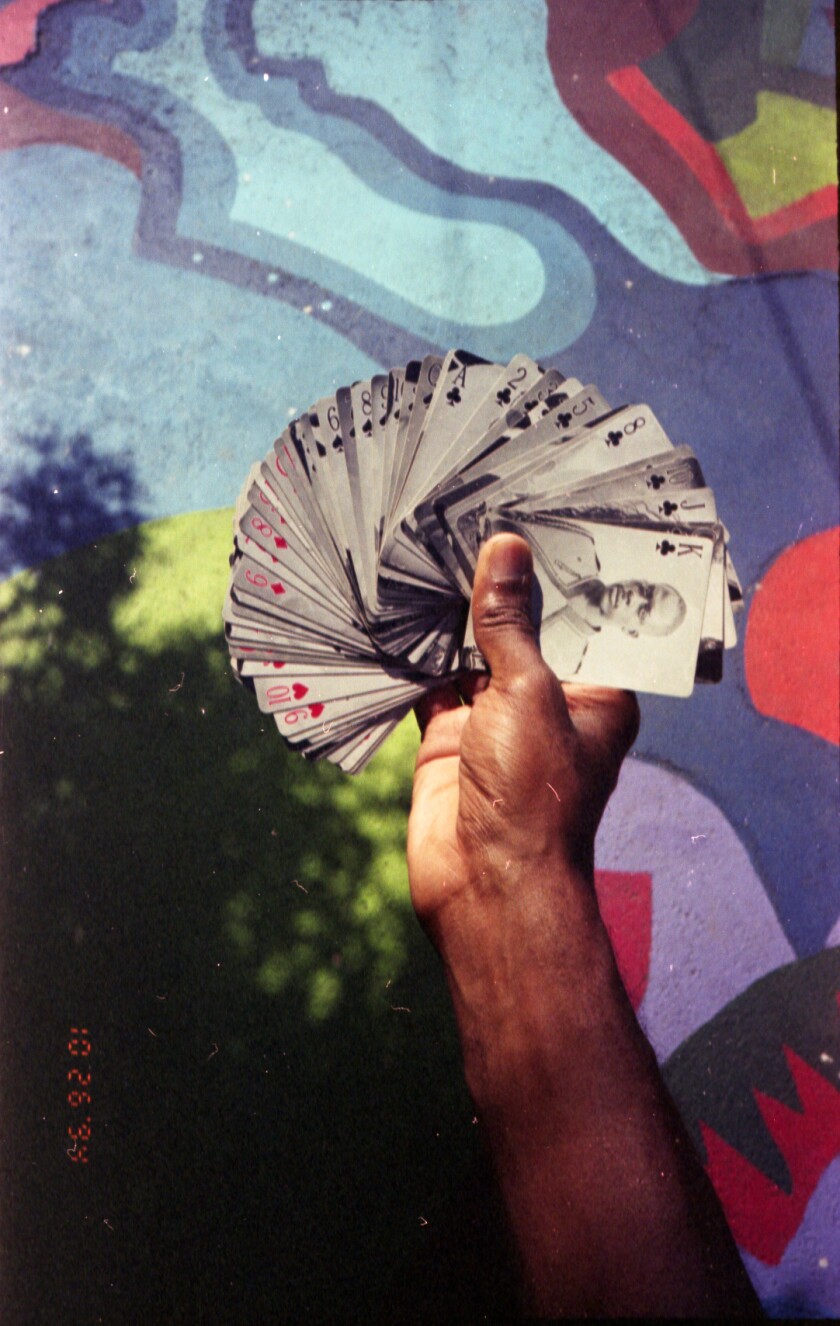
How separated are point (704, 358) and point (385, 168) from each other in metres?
1.26

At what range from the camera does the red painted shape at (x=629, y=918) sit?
2807mm

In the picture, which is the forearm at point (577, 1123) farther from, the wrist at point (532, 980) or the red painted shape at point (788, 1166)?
the red painted shape at point (788, 1166)

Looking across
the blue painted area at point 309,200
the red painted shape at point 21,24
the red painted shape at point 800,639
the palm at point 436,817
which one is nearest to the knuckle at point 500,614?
the palm at point 436,817

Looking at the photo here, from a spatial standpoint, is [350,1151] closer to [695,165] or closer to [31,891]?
[31,891]

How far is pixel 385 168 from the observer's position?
3.29 meters

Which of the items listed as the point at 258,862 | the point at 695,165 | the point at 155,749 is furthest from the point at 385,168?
the point at 258,862

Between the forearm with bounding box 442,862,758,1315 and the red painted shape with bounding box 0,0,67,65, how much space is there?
3172 millimetres

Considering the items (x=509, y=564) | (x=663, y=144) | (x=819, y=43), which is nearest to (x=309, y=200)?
(x=663, y=144)

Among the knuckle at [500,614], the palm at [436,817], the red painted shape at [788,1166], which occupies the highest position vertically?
the knuckle at [500,614]

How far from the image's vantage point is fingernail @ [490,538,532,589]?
2312 mm

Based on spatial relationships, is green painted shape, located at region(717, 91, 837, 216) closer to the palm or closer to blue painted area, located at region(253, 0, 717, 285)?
blue painted area, located at region(253, 0, 717, 285)

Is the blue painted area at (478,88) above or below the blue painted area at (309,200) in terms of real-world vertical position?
above

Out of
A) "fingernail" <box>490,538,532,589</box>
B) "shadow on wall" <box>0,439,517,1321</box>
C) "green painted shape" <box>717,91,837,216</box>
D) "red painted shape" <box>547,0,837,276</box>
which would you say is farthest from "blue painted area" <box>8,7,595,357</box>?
"fingernail" <box>490,538,532,589</box>

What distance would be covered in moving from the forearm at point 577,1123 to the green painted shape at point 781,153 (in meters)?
2.54
